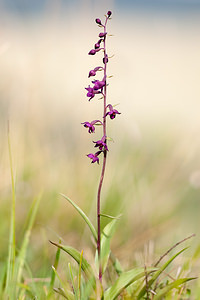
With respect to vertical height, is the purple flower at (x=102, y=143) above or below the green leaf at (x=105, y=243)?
above

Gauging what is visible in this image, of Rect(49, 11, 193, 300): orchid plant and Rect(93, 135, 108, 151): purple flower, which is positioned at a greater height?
Rect(93, 135, 108, 151): purple flower

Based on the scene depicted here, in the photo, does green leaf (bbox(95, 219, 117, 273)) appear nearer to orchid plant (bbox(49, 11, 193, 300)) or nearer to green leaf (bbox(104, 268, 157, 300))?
orchid plant (bbox(49, 11, 193, 300))

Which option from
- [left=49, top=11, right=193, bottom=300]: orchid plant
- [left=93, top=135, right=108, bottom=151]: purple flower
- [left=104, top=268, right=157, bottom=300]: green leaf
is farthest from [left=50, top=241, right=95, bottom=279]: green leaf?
[left=93, top=135, right=108, bottom=151]: purple flower

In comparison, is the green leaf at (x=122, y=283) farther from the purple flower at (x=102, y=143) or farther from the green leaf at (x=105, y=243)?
the purple flower at (x=102, y=143)

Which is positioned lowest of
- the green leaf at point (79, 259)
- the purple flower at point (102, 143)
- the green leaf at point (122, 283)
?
the green leaf at point (122, 283)

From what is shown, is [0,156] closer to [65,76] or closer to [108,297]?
[65,76]

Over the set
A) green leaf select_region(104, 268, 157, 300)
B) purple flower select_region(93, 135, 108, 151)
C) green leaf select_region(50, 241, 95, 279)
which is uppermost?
purple flower select_region(93, 135, 108, 151)

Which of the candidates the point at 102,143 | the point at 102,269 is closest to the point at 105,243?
the point at 102,269

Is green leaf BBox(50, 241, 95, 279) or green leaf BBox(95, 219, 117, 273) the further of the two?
green leaf BBox(95, 219, 117, 273)

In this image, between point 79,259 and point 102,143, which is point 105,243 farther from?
point 102,143

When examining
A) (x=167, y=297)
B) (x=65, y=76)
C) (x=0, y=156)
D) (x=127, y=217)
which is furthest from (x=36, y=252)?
(x=65, y=76)

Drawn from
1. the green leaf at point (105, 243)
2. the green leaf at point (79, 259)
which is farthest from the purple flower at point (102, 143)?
the green leaf at point (79, 259)
